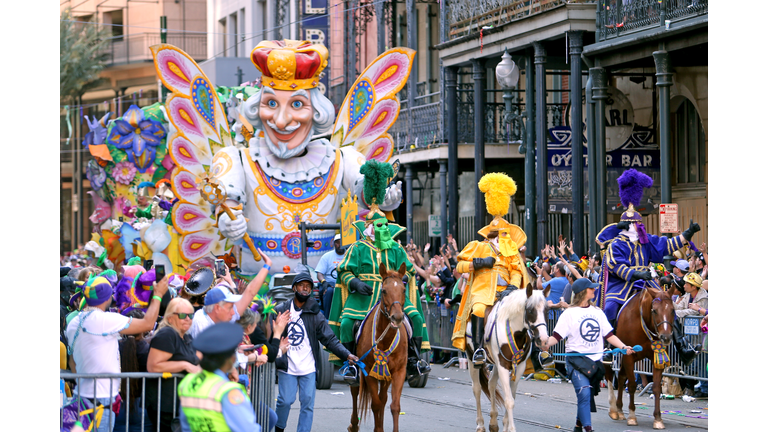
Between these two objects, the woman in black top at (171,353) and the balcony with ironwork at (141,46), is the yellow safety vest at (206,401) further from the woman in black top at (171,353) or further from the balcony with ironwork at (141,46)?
the balcony with ironwork at (141,46)

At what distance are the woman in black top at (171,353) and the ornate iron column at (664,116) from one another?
33.8 feet

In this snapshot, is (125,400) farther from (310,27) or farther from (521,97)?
(310,27)

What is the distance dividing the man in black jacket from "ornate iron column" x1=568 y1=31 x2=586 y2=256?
9.51 m

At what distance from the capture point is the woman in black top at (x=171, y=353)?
805 cm

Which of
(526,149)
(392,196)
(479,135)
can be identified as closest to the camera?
(392,196)

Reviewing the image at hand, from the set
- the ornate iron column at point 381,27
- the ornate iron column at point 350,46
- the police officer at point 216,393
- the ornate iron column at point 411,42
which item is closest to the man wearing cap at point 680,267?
the police officer at point 216,393

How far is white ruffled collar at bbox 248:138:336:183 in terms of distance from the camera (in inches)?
575

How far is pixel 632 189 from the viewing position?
41.4 ft

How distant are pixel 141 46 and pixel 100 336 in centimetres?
4555

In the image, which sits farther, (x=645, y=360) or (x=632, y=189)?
(x=645, y=360)

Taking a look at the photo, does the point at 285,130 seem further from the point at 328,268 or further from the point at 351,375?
the point at 351,375

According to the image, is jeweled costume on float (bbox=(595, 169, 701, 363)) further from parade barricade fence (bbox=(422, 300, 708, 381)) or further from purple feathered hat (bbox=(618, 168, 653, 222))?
parade barricade fence (bbox=(422, 300, 708, 381))

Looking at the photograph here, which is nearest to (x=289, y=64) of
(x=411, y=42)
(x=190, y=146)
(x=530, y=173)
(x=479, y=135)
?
(x=190, y=146)
